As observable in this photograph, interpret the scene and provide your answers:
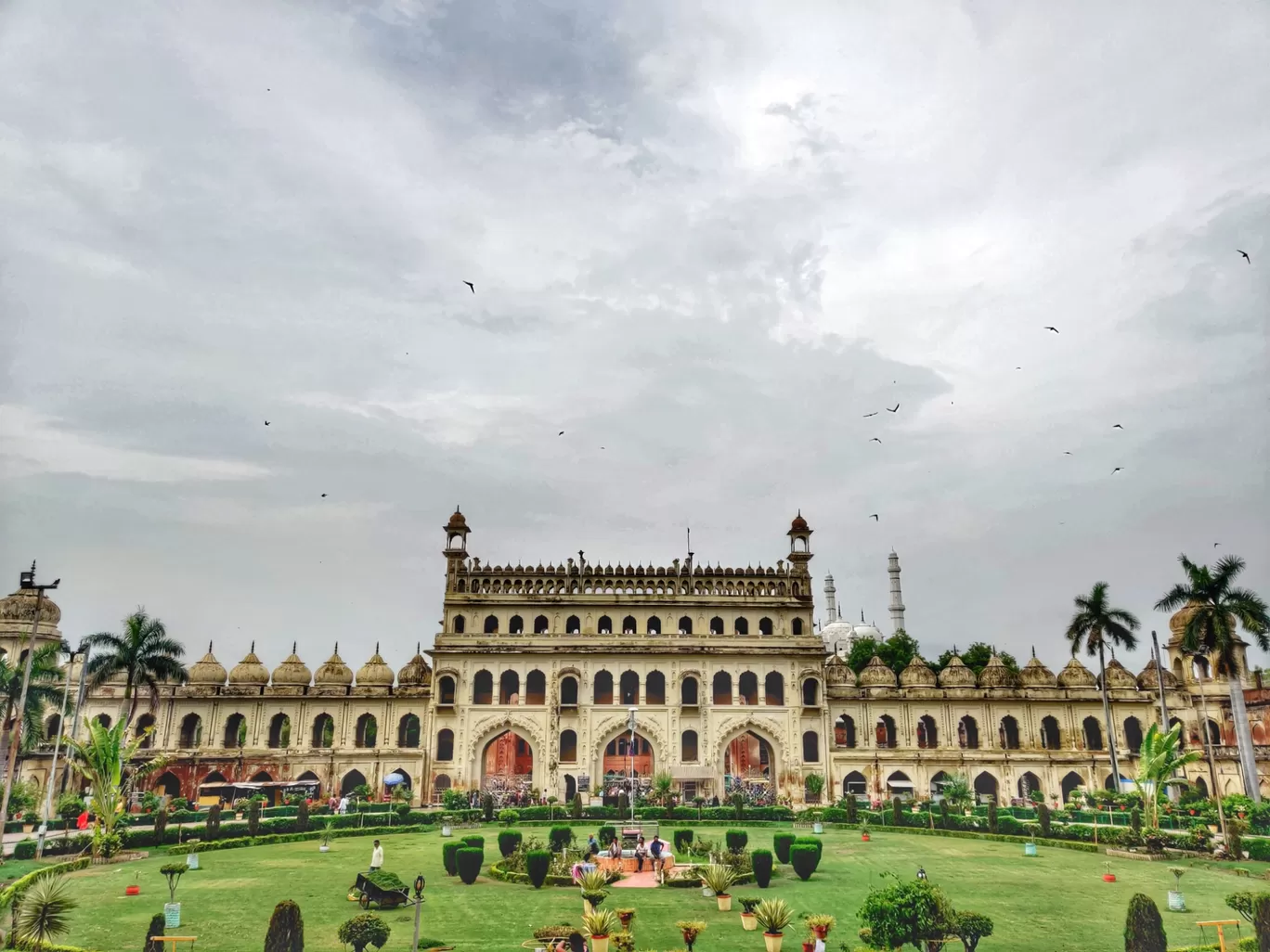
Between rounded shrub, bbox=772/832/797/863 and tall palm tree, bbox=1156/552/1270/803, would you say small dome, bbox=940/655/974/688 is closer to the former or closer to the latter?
tall palm tree, bbox=1156/552/1270/803

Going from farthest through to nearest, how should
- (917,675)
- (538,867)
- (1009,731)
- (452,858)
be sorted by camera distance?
(917,675), (1009,731), (452,858), (538,867)

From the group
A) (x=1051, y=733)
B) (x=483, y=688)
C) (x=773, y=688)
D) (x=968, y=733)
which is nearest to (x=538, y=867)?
(x=483, y=688)

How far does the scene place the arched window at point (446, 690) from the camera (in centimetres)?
5084

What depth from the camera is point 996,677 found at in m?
53.2

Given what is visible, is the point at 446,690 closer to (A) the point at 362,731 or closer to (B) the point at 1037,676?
(A) the point at 362,731

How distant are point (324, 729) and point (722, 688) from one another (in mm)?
23510

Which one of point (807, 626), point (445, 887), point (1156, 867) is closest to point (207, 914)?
point (445, 887)

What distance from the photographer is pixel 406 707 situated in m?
51.8

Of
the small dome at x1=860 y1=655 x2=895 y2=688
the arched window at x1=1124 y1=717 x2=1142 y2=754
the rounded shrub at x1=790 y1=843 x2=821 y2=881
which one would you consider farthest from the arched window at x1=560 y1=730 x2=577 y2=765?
the arched window at x1=1124 y1=717 x2=1142 y2=754

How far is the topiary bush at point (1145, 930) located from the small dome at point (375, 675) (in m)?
43.4

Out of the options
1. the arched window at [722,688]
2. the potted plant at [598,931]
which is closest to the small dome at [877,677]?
the arched window at [722,688]

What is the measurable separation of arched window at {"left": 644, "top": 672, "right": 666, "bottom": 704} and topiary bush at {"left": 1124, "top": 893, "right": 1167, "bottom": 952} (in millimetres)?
36148

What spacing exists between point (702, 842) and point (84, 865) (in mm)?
20153

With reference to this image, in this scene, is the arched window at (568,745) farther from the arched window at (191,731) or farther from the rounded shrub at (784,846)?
the rounded shrub at (784,846)
